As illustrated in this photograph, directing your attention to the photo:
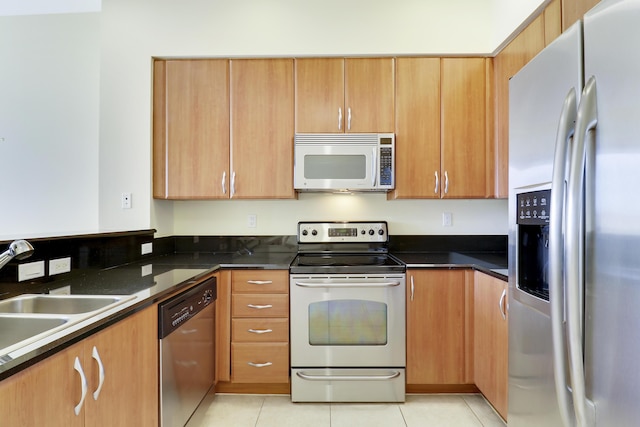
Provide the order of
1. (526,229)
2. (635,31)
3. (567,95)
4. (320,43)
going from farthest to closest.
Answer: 1. (320,43)
2. (526,229)
3. (567,95)
4. (635,31)

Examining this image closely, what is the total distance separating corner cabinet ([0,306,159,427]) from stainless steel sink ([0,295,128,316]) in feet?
0.58

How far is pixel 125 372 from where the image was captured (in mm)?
1200

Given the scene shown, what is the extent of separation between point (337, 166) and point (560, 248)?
1.68m

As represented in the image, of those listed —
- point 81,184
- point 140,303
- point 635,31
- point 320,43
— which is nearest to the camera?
point 635,31

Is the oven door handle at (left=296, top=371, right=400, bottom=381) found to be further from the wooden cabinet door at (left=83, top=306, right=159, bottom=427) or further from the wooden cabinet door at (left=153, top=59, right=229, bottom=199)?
the wooden cabinet door at (left=153, top=59, right=229, bottom=199)

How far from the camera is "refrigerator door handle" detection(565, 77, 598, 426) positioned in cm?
77

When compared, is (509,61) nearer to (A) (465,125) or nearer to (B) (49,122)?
(A) (465,125)

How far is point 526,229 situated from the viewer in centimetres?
117

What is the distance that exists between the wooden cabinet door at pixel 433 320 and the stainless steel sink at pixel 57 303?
1622 mm

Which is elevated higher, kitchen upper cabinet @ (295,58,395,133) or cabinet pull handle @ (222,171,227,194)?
kitchen upper cabinet @ (295,58,395,133)

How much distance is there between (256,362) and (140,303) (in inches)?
43.9

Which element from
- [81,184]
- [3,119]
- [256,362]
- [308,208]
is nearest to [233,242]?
[308,208]

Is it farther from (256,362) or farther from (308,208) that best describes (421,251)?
(256,362)

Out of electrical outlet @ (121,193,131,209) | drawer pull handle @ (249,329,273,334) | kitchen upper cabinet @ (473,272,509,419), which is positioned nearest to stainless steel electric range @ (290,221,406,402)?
drawer pull handle @ (249,329,273,334)
